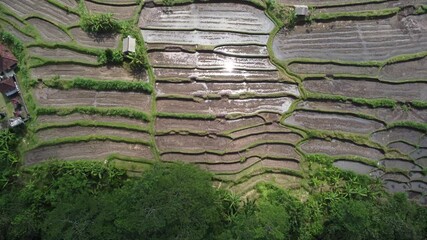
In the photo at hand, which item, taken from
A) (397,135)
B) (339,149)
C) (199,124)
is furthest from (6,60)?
(397,135)

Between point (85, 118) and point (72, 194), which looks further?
point (85, 118)

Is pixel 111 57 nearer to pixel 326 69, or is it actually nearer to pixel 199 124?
pixel 199 124

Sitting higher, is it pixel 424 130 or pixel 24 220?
pixel 424 130

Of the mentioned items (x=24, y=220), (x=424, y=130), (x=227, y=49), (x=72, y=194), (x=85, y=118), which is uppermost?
(x=227, y=49)

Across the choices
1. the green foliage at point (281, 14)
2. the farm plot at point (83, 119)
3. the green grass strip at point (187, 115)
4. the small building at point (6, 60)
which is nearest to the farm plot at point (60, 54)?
the small building at point (6, 60)

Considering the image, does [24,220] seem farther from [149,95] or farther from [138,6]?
[138,6]

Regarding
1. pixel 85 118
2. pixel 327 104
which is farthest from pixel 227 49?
pixel 85 118

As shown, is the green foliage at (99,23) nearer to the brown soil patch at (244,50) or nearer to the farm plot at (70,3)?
the farm plot at (70,3)
